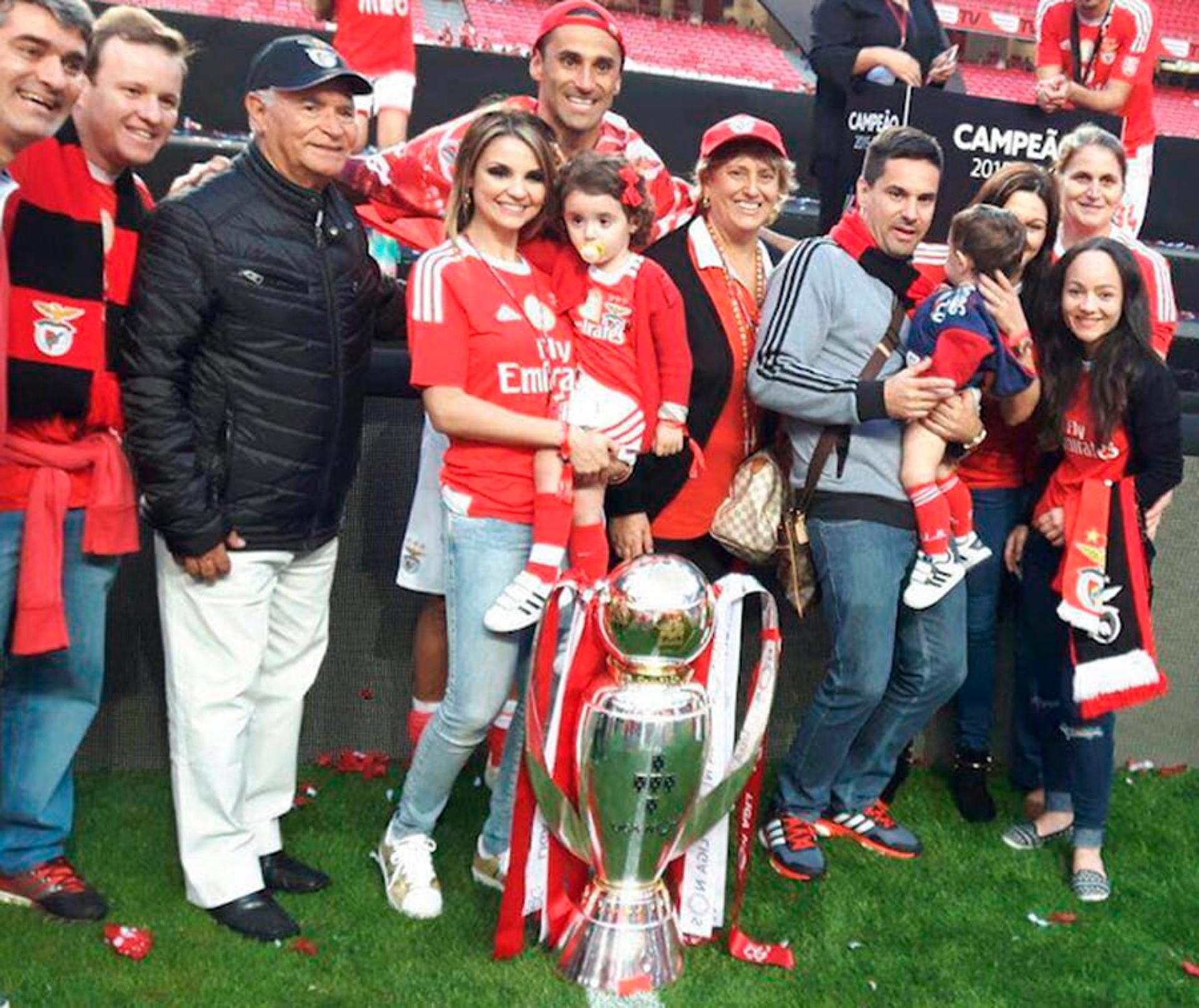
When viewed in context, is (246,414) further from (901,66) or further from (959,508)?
(901,66)

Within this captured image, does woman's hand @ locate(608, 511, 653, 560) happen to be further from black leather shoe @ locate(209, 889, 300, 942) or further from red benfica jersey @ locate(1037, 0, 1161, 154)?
red benfica jersey @ locate(1037, 0, 1161, 154)

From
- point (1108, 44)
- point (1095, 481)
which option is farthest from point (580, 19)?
point (1108, 44)

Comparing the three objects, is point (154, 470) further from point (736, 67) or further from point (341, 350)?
point (736, 67)

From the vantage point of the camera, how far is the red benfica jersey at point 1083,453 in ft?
11.8

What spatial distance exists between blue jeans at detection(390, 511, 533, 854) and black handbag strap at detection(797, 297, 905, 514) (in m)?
0.78

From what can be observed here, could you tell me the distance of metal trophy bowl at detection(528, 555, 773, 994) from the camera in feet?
9.75

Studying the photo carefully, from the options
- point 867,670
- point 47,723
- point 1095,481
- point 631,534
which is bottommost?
point 47,723

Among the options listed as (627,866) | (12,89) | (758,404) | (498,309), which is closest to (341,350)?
(498,309)

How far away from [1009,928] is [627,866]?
1.09 metres

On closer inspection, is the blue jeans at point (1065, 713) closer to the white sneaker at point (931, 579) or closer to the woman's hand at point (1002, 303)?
the white sneaker at point (931, 579)

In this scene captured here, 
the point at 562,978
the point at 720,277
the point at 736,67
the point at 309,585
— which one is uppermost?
the point at 736,67

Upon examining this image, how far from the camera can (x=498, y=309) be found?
10.0ft

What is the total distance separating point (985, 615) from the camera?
13.1 ft

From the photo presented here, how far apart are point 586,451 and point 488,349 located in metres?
0.31
